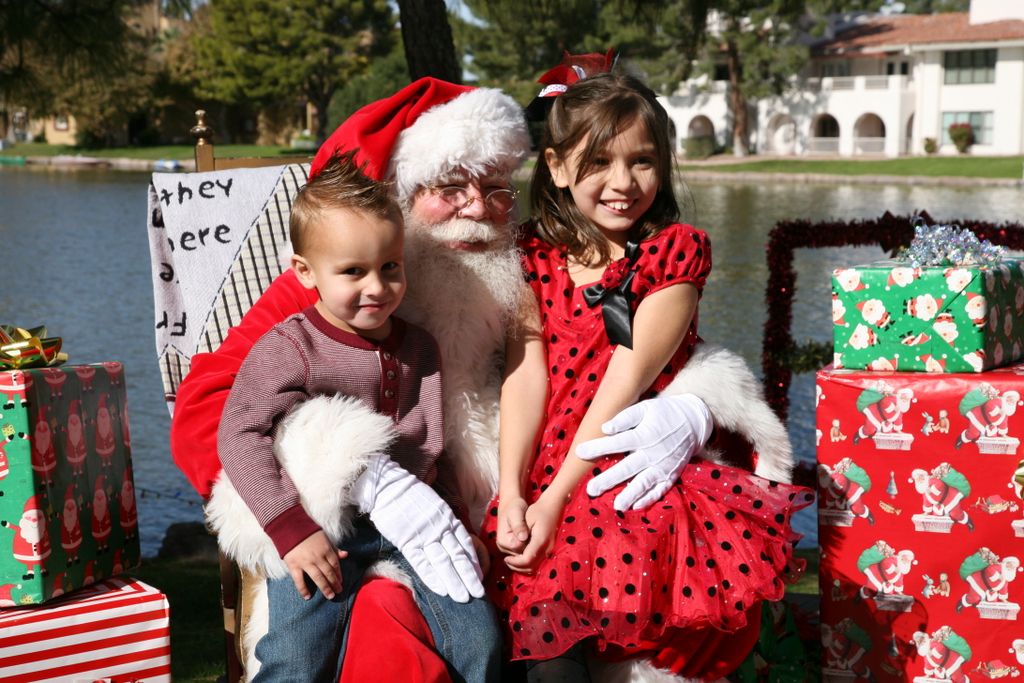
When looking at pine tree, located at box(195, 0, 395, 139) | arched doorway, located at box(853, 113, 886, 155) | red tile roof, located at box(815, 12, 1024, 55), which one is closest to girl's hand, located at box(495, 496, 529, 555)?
red tile roof, located at box(815, 12, 1024, 55)

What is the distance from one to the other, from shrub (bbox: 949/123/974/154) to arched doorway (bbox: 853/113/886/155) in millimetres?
2234

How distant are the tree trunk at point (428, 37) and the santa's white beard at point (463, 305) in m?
2.35

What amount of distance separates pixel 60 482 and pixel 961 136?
111ft

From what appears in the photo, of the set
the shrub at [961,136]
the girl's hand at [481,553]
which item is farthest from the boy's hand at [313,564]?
the shrub at [961,136]

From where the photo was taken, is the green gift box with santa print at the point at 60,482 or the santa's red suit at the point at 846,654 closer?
the green gift box with santa print at the point at 60,482

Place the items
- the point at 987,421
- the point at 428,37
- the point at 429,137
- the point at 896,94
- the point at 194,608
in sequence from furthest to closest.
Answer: the point at 896,94
the point at 428,37
the point at 194,608
the point at 429,137
the point at 987,421

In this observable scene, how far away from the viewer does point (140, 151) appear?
1640 inches

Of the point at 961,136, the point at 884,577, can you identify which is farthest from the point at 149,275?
the point at 961,136

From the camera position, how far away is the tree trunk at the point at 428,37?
466cm

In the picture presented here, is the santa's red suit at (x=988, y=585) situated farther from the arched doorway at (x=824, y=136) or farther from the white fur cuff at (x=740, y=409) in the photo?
the arched doorway at (x=824, y=136)

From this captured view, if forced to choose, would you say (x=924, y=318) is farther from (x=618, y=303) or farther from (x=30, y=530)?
(x=30, y=530)

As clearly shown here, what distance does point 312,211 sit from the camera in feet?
7.20

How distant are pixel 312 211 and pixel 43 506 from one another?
796 mm

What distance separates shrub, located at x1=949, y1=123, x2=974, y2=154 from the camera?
32.6 m
